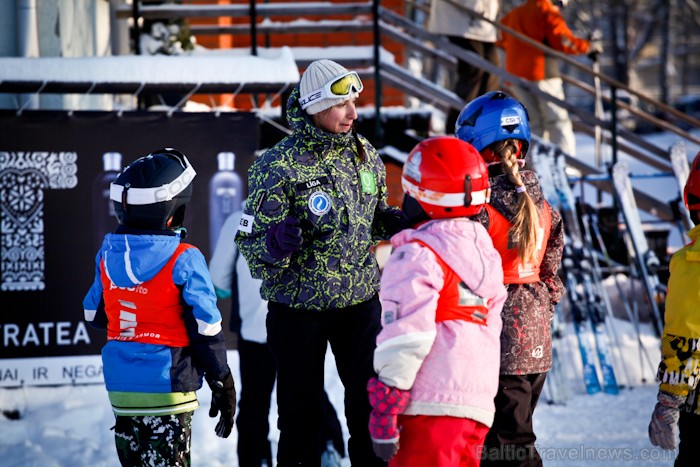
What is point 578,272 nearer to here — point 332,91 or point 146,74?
point 146,74

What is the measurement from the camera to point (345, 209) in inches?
153

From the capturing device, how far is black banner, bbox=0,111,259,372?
6.28 m

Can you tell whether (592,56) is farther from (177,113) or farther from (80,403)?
→ (80,403)

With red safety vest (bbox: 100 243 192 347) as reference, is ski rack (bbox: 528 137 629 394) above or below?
below

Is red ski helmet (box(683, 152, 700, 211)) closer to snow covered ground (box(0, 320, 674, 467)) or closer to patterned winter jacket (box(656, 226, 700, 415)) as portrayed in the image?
patterned winter jacket (box(656, 226, 700, 415))

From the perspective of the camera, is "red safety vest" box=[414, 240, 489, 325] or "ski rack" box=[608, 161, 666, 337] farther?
"ski rack" box=[608, 161, 666, 337]

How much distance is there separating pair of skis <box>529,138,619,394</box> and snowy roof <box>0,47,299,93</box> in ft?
7.57

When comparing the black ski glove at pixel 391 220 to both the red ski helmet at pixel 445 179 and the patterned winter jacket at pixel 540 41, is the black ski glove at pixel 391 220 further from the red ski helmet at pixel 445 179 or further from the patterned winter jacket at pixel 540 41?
the patterned winter jacket at pixel 540 41

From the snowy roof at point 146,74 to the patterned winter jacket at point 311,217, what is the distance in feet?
8.08

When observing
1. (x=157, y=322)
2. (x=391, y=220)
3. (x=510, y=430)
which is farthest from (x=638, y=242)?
(x=157, y=322)

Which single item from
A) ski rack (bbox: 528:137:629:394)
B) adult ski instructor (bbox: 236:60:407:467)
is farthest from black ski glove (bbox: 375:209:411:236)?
ski rack (bbox: 528:137:629:394)

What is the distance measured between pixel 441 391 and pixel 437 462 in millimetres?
227

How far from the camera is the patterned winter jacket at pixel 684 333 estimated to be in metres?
3.52

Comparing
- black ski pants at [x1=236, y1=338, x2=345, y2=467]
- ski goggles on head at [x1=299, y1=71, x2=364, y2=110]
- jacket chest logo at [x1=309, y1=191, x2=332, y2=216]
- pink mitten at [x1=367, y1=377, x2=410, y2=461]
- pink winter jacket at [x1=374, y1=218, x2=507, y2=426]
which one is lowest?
black ski pants at [x1=236, y1=338, x2=345, y2=467]
